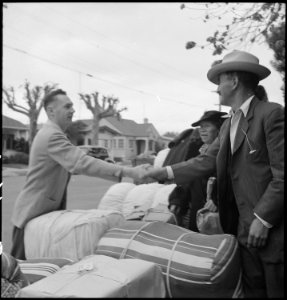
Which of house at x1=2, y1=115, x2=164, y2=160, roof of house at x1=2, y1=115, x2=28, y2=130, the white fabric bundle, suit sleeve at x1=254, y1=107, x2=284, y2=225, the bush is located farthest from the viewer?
roof of house at x1=2, y1=115, x2=28, y2=130

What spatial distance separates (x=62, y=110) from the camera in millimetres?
2854

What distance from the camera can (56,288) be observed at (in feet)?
5.19

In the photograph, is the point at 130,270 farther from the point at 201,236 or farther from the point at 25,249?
the point at 25,249

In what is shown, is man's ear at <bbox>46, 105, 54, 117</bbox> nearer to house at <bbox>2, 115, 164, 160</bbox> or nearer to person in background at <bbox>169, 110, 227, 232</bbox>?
person in background at <bbox>169, 110, 227, 232</bbox>

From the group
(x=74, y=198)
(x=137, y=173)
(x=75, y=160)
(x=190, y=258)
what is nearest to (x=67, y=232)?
(x=75, y=160)

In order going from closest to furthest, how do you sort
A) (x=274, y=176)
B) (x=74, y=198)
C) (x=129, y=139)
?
(x=274, y=176), (x=129, y=139), (x=74, y=198)

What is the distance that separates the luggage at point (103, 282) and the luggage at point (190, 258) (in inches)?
5.0

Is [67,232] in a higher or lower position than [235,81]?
lower

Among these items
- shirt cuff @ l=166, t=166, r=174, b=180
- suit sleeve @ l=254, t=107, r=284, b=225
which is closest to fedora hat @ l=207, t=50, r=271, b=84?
suit sleeve @ l=254, t=107, r=284, b=225

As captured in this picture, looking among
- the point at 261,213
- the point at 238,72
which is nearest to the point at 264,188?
the point at 261,213

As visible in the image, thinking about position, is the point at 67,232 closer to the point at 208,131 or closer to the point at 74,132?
the point at 74,132

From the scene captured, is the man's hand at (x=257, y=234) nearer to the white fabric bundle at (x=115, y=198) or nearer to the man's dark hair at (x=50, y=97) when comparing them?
the man's dark hair at (x=50, y=97)

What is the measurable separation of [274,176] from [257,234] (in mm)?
317

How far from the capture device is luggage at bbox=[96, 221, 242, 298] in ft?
6.38
